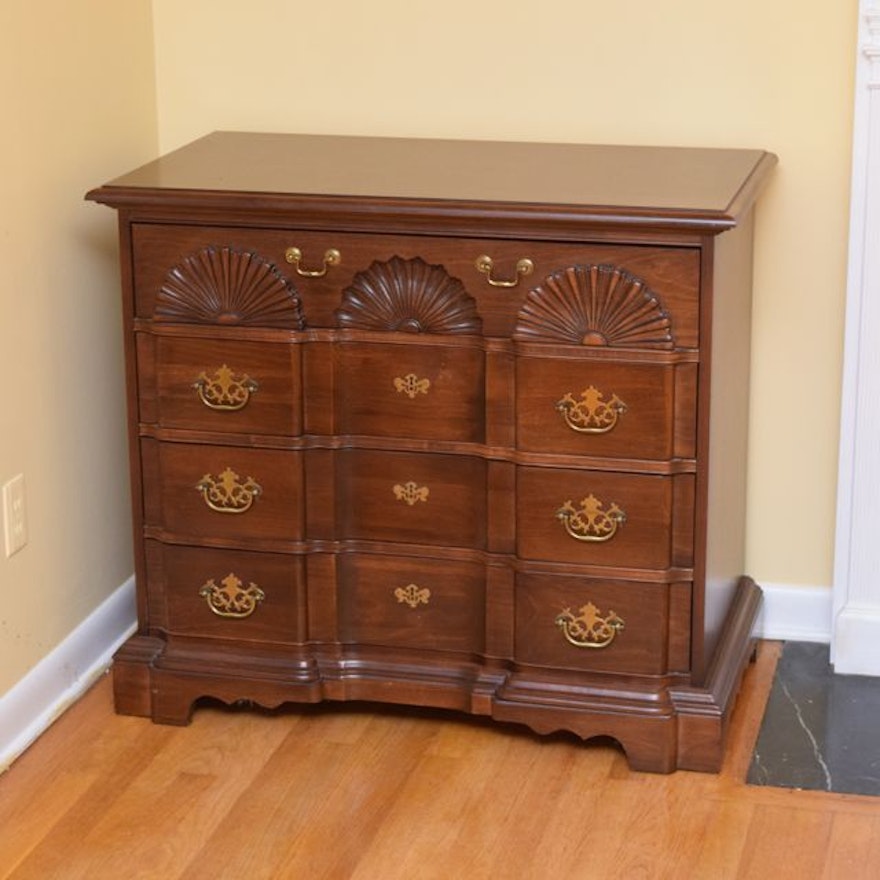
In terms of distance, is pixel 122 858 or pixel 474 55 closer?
pixel 122 858

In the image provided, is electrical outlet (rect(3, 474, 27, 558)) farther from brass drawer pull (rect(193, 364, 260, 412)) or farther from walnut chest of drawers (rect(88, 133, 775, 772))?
brass drawer pull (rect(193, 364, 260, 412))

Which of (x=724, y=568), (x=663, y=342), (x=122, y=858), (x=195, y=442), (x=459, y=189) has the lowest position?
(x=122, y=858)

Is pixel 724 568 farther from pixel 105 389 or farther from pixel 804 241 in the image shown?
pixel 105 389

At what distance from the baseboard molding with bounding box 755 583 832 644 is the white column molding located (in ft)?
0.35

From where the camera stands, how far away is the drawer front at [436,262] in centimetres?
258

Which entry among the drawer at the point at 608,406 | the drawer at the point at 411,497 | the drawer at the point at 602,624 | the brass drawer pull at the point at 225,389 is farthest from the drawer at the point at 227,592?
the drawer at the point at 608,406

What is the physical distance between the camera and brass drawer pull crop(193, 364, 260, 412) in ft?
9.03

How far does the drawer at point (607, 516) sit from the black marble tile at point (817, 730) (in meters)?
0.36

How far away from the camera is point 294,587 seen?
9.31 ft

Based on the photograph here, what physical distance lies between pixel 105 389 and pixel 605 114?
3.17 ft

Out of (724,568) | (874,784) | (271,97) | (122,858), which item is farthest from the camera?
(271,97)

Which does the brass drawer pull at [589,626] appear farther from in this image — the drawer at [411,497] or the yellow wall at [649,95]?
the yellow wall at [649,95]

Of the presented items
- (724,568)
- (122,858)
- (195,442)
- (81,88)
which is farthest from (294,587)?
(81,88)

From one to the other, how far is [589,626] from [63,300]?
99 cm
